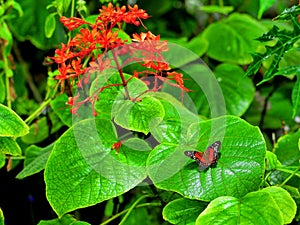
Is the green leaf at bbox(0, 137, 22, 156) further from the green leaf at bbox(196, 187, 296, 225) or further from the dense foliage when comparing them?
the green leaf at bbox(196, 187, 296, 225)

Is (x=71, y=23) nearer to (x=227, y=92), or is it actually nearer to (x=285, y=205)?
(x=285, y=205)

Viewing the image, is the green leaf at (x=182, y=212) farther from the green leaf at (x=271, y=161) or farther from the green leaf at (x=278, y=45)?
the green leaf at (x=278, y=45)

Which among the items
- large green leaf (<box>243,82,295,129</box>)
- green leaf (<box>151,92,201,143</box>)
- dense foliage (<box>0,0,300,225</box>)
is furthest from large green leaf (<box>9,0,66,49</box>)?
green leaf (<box>151,92,201,143</box>)

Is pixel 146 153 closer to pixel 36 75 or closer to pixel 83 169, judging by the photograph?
pixel 83 169

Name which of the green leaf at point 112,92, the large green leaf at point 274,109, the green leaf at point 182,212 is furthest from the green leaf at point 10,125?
the large green leaf at point 274,109

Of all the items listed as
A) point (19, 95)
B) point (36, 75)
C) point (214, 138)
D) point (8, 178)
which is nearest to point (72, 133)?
point (214, 138)
